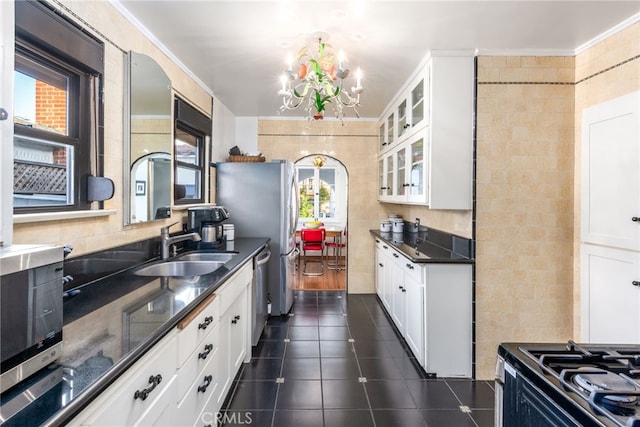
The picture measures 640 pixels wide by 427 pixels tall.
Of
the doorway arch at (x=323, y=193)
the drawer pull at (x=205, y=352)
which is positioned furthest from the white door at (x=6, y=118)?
the doorway arch at (x=323, y=193)

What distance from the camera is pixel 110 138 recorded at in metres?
1.92

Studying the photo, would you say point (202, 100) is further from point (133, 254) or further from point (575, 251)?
point (575, 251)

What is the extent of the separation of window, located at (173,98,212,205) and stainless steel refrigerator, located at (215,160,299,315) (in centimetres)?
36

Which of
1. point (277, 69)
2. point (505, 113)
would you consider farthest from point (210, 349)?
point (505, 113)

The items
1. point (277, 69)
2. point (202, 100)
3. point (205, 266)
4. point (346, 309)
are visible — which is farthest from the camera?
point (346, 309)

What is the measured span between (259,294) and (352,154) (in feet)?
8.31

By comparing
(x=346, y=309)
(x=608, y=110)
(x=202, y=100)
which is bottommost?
(x=346, y=309)

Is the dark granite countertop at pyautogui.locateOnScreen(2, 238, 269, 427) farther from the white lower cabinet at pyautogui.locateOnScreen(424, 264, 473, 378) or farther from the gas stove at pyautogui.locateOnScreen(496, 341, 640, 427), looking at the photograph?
the white lower cabinet at pyautogui.locateOnScreen(424, 264, 473, 378)

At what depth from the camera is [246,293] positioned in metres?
2.70

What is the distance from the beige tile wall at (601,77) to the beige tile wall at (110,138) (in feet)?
10.5

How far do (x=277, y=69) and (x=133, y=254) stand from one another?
1980 millimetres

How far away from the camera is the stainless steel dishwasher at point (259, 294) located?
2.97 metres

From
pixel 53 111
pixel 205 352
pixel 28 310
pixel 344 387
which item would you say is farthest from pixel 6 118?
pixel 344 387

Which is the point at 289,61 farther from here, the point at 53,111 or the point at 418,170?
the point at 418,170
